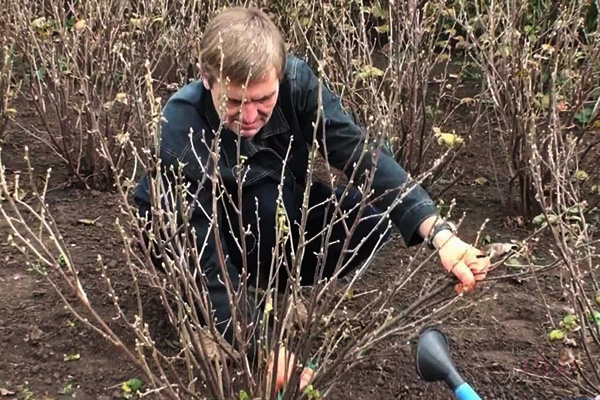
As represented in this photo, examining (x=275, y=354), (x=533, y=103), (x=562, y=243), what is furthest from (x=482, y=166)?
(x=275, y=354)

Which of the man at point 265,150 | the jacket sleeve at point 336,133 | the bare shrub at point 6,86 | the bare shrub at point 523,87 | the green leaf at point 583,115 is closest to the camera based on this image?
the man at point 265,150

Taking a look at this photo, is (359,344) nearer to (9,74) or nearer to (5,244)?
(5,244)

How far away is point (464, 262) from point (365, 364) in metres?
0.76

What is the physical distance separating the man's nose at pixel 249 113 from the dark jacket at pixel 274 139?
15 cm

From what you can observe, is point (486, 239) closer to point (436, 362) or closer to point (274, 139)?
point (274, 139)

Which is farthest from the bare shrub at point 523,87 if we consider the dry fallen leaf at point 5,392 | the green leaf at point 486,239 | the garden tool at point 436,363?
the dry fallen leaf at point 5,392

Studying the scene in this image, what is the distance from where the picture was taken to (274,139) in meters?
2.44

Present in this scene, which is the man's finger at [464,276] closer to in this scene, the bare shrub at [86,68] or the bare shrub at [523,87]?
the bare shrub at [523,87]

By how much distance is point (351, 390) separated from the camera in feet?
7.80

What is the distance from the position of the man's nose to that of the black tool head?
28.1 inches

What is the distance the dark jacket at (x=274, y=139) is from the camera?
224 centimetres

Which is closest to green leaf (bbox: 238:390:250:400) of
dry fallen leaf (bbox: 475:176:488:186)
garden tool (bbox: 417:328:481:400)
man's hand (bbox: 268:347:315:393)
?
man's hand (bbox: 268:347:315:393)

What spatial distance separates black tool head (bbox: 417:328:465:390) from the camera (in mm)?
1840

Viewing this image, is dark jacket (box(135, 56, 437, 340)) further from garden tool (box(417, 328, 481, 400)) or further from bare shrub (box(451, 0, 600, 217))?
bare shrub (box(451, 0, 600, 217))
